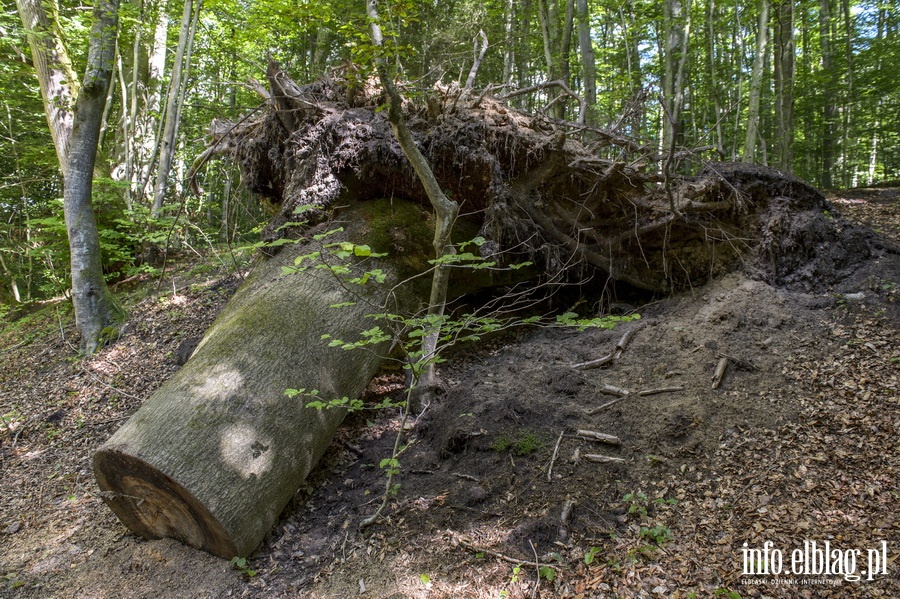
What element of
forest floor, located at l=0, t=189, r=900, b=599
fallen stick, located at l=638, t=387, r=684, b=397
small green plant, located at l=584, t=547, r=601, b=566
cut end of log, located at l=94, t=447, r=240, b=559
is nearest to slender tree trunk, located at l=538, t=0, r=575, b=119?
forest floor, located at l=0, t=189, r=900, b=599

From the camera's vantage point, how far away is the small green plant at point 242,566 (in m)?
2.85

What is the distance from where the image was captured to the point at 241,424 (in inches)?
122

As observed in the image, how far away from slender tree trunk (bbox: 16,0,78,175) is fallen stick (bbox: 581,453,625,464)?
6.90 m

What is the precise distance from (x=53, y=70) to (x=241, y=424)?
20.6 feet

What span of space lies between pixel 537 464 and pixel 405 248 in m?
2.38

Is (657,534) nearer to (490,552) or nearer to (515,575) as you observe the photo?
(515,575)

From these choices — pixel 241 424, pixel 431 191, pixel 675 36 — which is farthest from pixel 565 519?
pixel 675 36

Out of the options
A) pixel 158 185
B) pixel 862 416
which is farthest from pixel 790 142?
pixel 158 185

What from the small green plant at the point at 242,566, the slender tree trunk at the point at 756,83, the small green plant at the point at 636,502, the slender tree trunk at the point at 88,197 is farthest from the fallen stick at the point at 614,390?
the slender tree trunk at the point at 88,197

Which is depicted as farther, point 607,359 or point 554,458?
point 607,359

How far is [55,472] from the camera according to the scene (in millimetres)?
4016

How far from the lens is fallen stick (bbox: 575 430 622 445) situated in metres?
3.23

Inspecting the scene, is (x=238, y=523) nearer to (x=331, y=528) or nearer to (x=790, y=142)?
(x=331, y=528)

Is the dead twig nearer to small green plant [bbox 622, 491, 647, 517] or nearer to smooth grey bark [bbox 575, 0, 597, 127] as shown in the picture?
small green plant [bbox 622, 491, 647, 517]
